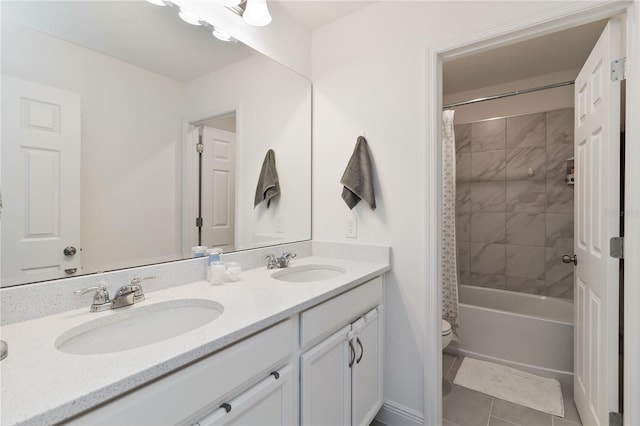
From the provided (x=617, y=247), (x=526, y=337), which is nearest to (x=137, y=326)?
(x=617, y=247)

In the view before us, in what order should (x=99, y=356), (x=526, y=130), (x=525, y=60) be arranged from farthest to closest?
(x=526, y=130) → (x=525, y=60) → (x=99, y=356)

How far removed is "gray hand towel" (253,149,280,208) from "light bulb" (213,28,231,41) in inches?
25.2

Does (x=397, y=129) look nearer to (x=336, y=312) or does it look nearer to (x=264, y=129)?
(x=264, y=129)

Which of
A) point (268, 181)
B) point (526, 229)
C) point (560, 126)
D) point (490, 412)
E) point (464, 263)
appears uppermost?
point (560, 126)

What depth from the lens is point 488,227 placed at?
3043 mm

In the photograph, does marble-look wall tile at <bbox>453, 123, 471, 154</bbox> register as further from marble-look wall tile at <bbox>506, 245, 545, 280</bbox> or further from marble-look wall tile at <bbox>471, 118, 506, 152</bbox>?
marble-look wall tile at <bbox>506, 245, 545, 280</bbox>

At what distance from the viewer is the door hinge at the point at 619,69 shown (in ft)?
4.07

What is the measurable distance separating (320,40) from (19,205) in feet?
5.95

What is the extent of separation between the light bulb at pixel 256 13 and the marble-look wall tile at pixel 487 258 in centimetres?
284

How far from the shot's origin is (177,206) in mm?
1354

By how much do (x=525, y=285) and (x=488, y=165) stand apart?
122cm

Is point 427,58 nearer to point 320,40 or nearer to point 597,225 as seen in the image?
point 320,40

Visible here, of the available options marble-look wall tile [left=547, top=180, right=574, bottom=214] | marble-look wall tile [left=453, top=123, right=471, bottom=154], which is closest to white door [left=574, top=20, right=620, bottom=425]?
marble-look wall tile [left=547, top=180, right=574, bottom=214]

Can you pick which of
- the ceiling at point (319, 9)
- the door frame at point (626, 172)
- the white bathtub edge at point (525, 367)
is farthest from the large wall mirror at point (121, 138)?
the white bathtub edge at point (525, 367)
